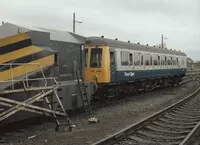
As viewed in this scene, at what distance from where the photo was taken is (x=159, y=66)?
2400 cm

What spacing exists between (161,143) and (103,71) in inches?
325

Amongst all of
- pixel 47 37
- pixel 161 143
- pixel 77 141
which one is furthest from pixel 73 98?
pixel 161 143

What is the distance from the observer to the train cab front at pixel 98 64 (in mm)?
15602

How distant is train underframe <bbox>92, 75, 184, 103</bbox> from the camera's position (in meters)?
16.1

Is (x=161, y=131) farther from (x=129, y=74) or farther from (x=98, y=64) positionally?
(x=129, y=74)

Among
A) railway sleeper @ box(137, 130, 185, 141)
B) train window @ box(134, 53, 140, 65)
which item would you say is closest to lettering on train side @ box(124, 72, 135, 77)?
train window @ box(134, 53, 140, 65)

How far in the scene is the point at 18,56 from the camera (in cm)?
891

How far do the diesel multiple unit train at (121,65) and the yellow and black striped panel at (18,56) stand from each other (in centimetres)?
672

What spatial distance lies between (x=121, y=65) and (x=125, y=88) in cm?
187

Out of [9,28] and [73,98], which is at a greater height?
[9,28]

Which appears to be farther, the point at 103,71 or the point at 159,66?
the point at 159,66

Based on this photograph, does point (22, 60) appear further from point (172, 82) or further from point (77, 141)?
point (172, 82)

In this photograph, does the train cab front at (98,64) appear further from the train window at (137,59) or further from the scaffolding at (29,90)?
the scaffolding at (29,90)

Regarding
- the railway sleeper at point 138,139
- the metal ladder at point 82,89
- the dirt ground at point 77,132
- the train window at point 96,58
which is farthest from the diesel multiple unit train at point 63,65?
the railway sleeper at point 138,139
